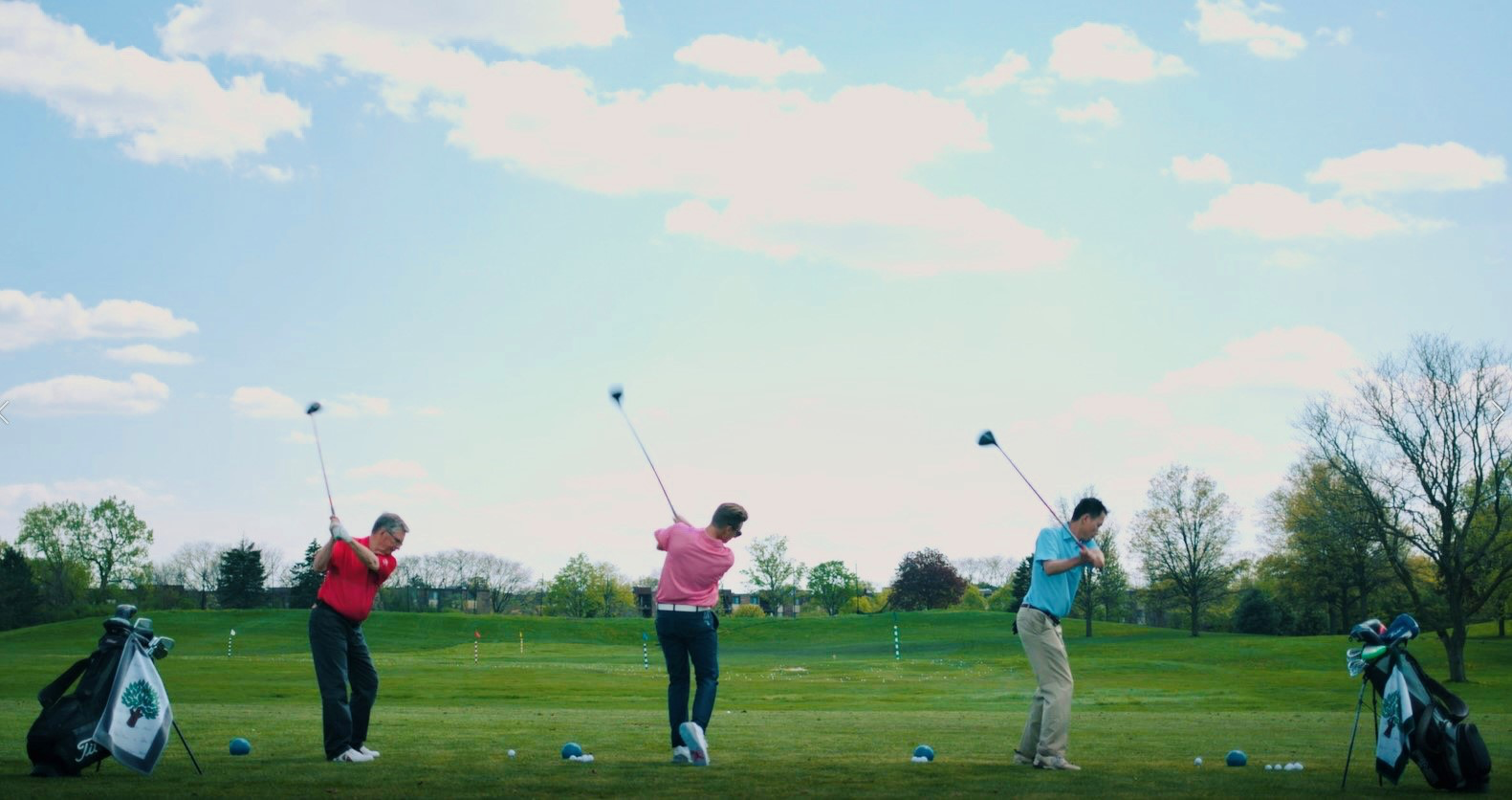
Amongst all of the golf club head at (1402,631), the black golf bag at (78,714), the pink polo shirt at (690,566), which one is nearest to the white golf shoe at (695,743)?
the pink polo shirt at (690,566)

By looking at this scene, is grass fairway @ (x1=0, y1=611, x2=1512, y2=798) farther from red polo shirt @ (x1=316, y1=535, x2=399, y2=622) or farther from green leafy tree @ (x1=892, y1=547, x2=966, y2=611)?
green leafy tree @ (x1=892, y1=547, x2=966, y2=611)

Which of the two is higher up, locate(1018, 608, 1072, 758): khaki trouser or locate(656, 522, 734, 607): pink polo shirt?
locate(656, 522, 734, 607): pink polo shirt

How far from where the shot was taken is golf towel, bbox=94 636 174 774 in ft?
33.2

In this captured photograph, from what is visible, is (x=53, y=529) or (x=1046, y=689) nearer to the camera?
(x=1046, y=689)

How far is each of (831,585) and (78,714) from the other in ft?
448

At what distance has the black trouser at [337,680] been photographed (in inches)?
441

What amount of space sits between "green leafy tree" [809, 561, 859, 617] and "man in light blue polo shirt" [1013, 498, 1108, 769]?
134 m

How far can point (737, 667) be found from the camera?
5872 cm

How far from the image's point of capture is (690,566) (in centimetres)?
1166

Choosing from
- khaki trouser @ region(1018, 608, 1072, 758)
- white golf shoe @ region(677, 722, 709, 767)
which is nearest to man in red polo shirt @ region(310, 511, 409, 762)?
white golf shoe @ region(677, 722, 709, 767)

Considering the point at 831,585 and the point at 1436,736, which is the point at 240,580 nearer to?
the point at 831,585

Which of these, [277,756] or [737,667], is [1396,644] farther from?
[737,667]

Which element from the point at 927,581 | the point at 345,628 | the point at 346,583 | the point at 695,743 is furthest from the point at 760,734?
the point at 927,581

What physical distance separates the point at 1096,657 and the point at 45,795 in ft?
215
